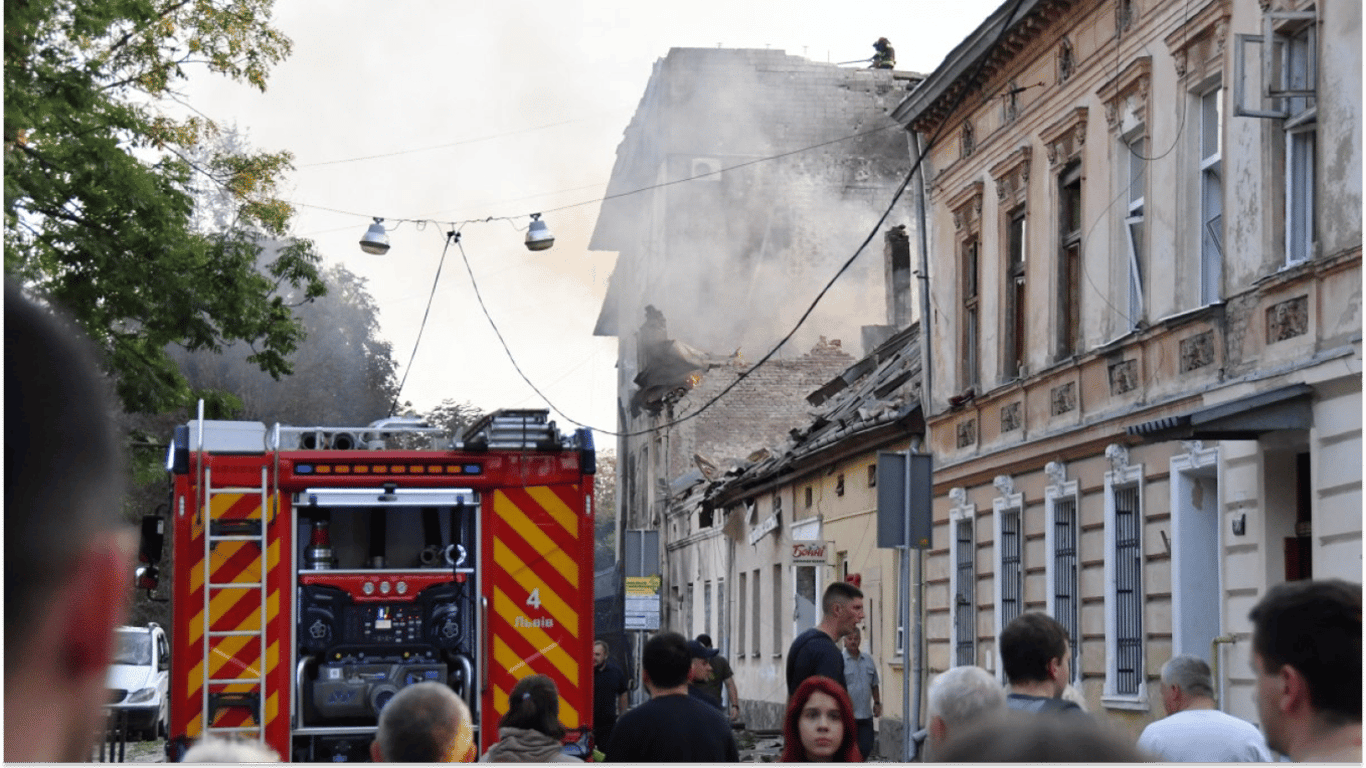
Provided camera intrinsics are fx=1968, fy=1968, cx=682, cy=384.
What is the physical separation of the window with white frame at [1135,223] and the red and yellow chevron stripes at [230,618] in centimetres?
940

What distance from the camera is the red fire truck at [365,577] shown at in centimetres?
1170

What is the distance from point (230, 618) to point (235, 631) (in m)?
0.08

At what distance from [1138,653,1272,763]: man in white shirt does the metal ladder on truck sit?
237 inches

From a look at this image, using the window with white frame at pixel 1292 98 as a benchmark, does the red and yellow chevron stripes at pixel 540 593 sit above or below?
below

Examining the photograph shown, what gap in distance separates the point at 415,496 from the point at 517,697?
3369 millimetres

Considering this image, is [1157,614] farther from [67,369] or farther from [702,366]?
[702,366]

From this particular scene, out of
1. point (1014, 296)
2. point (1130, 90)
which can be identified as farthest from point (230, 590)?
point (1014, 296)

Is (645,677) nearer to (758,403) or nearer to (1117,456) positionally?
(1117,456)

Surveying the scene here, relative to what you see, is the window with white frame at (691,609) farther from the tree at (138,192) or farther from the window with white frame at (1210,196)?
the window with white frame at (1210,196)

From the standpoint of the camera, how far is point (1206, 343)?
16297mm

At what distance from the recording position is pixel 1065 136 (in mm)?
20359

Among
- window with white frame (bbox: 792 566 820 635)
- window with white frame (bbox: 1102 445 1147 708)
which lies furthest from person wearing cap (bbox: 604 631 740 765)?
window with white frame (bbox: 792 566 820 635)

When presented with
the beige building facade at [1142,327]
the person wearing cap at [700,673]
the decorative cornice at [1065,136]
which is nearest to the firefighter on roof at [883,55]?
the beige building facade at [1142,327]

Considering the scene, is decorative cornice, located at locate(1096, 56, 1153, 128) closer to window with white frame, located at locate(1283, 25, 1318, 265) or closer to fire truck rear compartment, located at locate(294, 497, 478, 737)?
window with white frame, located at locate(1283, 25, 1318, 265)
